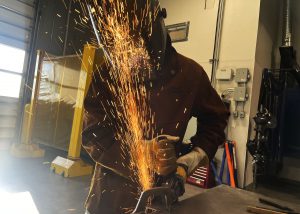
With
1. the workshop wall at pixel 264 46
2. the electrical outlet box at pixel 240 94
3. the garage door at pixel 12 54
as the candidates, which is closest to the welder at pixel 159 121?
the electrical outlet box at pixel 240 94

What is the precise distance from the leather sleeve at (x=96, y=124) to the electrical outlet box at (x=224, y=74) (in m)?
2.81

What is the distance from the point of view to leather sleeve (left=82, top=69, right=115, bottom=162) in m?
1.19

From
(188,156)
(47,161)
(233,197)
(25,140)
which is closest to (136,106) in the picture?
(188,156)

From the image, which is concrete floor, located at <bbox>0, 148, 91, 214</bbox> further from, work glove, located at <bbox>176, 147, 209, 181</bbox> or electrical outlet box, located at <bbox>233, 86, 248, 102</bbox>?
electrical outlet box, located at <bbox>233, 86, 248, 102</bbox>

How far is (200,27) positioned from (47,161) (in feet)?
11.1

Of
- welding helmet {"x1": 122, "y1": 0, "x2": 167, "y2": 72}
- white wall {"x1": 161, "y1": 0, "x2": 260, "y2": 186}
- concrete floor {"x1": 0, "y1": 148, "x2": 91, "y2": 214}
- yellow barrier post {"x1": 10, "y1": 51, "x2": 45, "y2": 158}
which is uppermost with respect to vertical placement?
white wall {"x1": 161, "y1": 0, "x2": 260, "y2": 186}

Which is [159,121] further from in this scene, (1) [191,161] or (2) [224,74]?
(2) [224,74]

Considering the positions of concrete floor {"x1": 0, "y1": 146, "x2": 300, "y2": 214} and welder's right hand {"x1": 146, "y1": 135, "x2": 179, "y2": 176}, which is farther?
concrete floor {"x1": 0, "y1": 146, "x2": 300, "y2": 214}

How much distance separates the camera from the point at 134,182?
47.4 inches

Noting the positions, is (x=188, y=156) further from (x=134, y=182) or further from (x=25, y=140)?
(x=25, y=140)

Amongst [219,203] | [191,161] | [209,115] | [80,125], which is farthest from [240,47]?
[219,203]

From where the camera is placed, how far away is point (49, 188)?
9.68ft

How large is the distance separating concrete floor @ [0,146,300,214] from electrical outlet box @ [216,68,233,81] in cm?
160

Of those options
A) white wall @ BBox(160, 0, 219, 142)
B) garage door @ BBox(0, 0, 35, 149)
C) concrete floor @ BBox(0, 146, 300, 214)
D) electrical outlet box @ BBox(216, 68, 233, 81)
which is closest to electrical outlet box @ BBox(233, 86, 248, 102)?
electrical outlet box @ BBox(216, 68, 233, 81)
